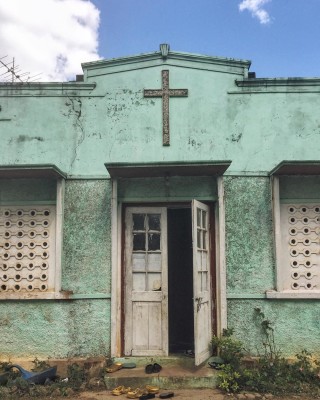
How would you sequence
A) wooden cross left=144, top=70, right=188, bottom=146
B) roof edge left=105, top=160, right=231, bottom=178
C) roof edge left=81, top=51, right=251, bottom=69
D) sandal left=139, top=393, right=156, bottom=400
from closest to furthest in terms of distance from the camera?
sandal left=139, top=393, right=156, bottom=400 < roof edge left=105, top=160, right=231, bottom=178 < wooden cross left=144, top=70, right=188, bottom=146 < roof edge left=81, top=51, right=251, bottom=69

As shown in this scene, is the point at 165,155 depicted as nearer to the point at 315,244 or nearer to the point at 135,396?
the point at 315,244

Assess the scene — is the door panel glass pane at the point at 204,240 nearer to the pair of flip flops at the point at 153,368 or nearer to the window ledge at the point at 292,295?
the window ledge at the point at 292,295

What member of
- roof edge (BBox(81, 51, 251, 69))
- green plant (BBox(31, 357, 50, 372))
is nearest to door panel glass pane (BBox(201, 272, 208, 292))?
green plant (BBox(31, 357, 50, 372))

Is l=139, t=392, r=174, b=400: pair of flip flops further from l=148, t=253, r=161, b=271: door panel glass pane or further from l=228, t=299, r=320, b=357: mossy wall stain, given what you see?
l=148, t=253, r=161, b=271: door panel glass pane

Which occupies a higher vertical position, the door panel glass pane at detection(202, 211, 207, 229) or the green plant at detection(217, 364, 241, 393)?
the door panel glass pane at detection(202, 211, 207, 229)

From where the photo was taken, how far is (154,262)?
246 inches

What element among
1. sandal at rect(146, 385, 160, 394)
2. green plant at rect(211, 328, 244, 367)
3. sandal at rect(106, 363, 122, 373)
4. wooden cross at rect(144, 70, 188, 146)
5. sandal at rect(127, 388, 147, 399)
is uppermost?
wooden cross at rect(144, 70, 188, 146)

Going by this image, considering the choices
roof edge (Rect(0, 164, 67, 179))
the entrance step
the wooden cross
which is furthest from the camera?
the wooden cross


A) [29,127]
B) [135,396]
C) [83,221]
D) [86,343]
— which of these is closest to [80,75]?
[29,127]

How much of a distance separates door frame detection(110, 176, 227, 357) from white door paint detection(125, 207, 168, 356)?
0.10 metres

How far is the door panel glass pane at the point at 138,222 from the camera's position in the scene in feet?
20.8

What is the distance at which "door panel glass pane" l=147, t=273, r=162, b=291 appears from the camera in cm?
619

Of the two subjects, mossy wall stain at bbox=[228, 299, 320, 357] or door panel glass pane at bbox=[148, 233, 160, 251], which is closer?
mossy wall stain at bbox=[228, 299, 320, 357]

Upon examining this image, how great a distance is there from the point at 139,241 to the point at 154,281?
2.10 feet
